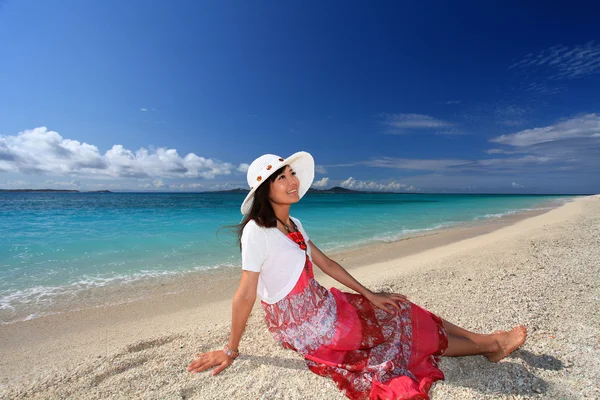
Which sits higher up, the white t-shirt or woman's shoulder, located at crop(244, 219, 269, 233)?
woman's shoulder, located at crop(244, 219, 269, 233)

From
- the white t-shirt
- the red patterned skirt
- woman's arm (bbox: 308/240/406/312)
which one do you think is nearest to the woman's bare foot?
the red patterned skirt

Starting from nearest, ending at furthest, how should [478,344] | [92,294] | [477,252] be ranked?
[478,344]
[92,294]
[477,252]

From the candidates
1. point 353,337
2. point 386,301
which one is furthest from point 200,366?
point 386,301

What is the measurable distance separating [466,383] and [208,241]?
1017cm

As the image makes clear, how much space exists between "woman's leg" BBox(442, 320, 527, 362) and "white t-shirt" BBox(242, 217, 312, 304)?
1421mm

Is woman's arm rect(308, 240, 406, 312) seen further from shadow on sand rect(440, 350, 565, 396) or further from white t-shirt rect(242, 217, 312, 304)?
shadow on sand rect(440, 350, 565, 396)

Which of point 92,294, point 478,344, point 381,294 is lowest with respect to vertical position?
point 92,294

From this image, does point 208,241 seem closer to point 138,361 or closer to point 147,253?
point 147,253

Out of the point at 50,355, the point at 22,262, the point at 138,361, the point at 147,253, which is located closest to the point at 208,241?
the point at 147,253

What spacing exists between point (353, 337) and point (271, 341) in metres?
1.15

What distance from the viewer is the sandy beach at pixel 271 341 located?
93.4 inches

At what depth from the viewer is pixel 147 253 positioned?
9148 millimetres

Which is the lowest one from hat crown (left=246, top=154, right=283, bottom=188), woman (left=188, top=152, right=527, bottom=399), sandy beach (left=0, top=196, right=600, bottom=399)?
sandy beach (left=0, top=196, right=600, bottom=399)

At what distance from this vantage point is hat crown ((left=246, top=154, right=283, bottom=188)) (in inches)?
94.7
